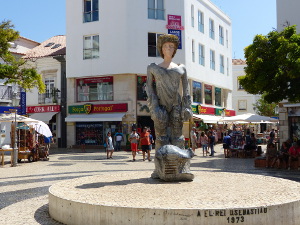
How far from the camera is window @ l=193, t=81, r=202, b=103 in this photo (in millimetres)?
34594

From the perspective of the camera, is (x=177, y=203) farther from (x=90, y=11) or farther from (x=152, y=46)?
(x=90, y=11)

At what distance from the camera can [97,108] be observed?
3097cm

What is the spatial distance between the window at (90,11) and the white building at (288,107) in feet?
51.8

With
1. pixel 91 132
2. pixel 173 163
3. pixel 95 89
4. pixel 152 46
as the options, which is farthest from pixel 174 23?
pixel 173 163

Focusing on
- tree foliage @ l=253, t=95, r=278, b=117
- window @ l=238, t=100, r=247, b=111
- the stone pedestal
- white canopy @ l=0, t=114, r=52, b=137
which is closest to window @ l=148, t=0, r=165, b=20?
white canopy @ l=0, t=114, r=52, b=137

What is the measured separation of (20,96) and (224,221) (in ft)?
99.8

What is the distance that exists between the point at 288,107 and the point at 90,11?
1851 centimetres

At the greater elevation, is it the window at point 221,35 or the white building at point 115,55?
the window at point 221,35

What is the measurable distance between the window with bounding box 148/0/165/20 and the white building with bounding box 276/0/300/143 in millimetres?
11929

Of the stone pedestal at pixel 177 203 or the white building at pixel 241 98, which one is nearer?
the stone pedestal at pixel 177 203

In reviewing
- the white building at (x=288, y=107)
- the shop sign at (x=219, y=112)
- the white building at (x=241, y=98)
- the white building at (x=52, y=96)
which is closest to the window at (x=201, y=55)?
the shop sign at (x=219, y=112)

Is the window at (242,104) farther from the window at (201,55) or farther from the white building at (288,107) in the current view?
the white building at (288,107)

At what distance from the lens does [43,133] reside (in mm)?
19734

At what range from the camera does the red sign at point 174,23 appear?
30531mm
